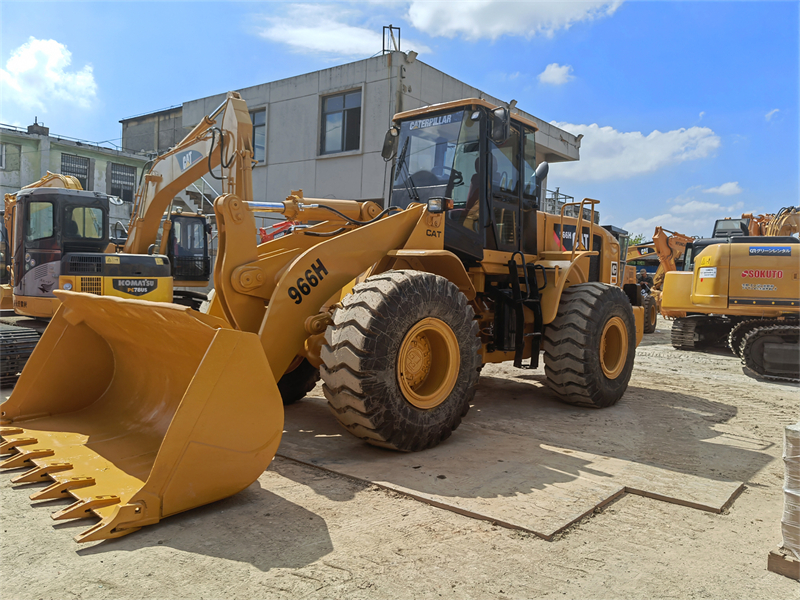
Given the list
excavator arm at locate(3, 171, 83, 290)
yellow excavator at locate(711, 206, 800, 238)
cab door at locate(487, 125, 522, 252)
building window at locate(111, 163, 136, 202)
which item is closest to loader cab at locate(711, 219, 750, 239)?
yellow excavator at locate(711, 206, 800, 238)

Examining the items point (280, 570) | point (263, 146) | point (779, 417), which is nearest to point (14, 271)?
point (280, 570)

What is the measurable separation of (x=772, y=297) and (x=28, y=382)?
10694mm

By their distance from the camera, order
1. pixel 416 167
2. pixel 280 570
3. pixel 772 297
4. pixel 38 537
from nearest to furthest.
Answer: pixel 280 570 → pixel 38 537 → pixel 416 167 → pixel 772 297

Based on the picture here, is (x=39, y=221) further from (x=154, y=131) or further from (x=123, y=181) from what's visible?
(x=154, y=131)

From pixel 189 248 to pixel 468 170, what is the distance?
758 cm

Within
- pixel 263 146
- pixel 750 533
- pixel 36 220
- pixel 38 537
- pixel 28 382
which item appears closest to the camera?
pixel 38 537

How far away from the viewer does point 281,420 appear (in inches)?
139

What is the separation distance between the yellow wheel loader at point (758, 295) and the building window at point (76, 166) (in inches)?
1052

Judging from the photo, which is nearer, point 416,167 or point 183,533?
point 183,533

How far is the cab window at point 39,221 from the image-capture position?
873 cm

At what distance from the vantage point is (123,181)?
29.8 meters

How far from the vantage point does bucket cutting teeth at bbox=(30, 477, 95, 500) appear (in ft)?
11.2

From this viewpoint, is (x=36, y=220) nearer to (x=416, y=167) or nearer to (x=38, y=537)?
(x=416, y=167)

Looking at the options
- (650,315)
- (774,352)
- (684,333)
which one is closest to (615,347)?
(774,352)
